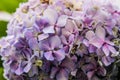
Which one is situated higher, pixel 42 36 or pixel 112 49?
pixel 42 36

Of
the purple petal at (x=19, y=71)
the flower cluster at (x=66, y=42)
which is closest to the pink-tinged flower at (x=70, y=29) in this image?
the flower cluster at (x=66, y=42)

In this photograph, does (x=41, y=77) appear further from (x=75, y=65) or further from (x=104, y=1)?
(x=104, y=1)

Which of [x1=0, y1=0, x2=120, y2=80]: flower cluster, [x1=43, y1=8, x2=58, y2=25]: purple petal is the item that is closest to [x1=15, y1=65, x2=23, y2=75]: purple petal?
[x1=0, y1=0, x2=120, y2=80]: flower cluster

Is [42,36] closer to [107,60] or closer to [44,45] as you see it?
[44,45]

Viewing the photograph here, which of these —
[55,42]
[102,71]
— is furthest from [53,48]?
[102,71]

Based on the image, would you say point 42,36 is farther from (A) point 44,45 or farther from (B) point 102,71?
(B) point 102,71

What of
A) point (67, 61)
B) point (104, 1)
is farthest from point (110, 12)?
point (67, 61)

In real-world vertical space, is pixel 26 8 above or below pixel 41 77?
above

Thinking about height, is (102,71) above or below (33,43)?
below
